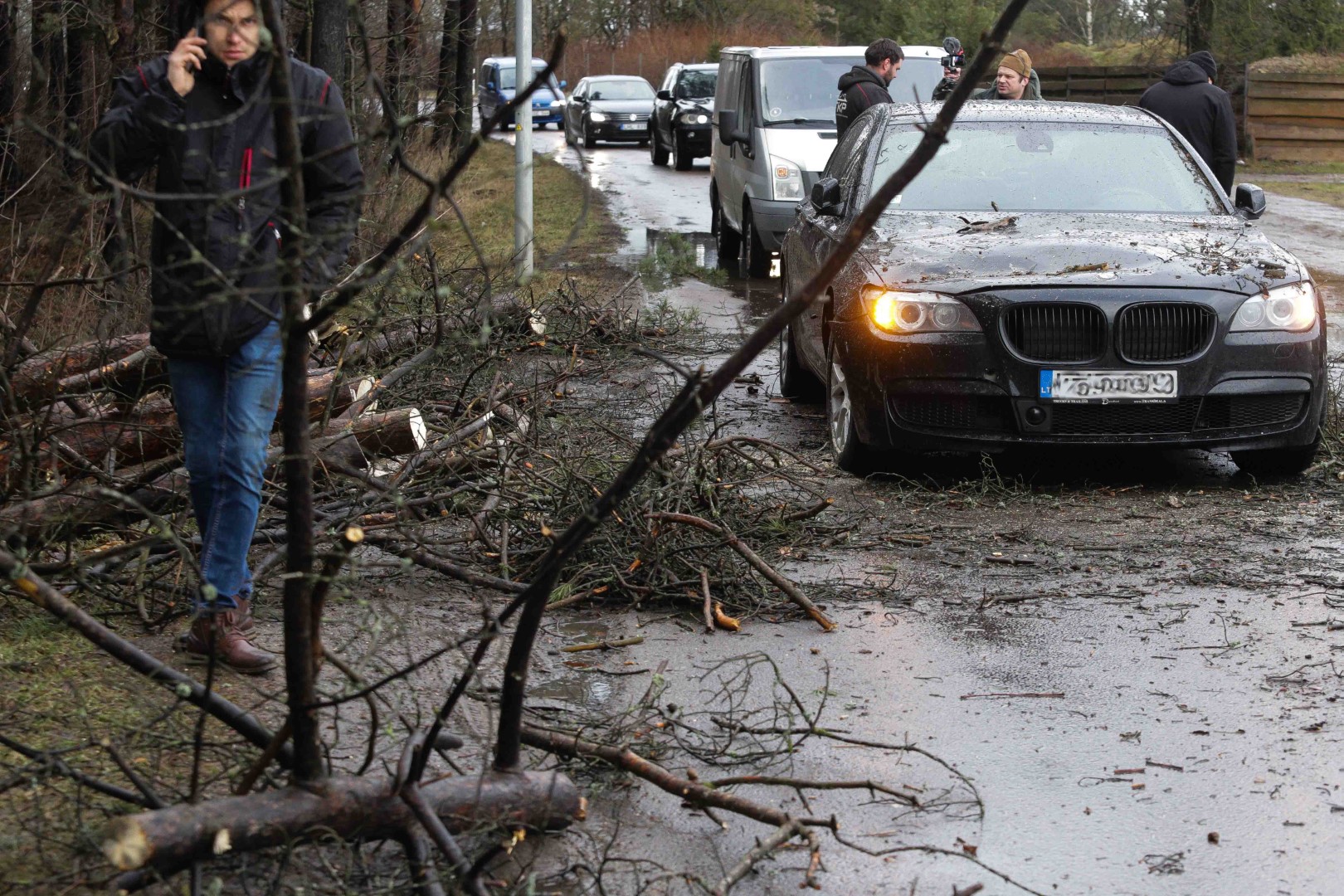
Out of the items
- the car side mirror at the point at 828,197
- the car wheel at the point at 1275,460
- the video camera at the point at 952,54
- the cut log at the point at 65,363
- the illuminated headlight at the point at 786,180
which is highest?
the video camera at the point at 952,54

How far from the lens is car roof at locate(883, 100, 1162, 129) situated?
8.67 m

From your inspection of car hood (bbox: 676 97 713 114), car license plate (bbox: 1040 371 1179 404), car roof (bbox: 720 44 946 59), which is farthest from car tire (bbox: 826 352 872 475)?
car hood (bbox: 676 97 713 114)

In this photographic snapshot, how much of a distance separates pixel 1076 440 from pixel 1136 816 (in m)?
3.29

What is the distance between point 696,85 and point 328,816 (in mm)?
30079

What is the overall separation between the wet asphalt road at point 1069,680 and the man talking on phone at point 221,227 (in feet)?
3.36

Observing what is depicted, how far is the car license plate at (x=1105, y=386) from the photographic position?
6.82 metres

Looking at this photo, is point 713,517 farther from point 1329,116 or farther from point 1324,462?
point 1329,116

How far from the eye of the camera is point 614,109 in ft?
123

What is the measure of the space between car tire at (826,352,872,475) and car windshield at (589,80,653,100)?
102ft

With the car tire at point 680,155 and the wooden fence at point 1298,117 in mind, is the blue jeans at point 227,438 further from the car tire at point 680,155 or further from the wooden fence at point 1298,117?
the wooden fence at point 1298,117

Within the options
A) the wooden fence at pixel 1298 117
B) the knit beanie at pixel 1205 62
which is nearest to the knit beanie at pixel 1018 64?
the knit beanie at pixel 1205 62

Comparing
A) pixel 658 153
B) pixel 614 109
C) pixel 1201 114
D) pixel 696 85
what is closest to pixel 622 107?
pixel 614 109

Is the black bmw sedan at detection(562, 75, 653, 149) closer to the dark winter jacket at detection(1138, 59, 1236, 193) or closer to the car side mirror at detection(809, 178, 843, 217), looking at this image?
the dark winter jacket at detection(1138, 59, 1236, 193)

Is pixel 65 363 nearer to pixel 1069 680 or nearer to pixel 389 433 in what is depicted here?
pixel 389 433
